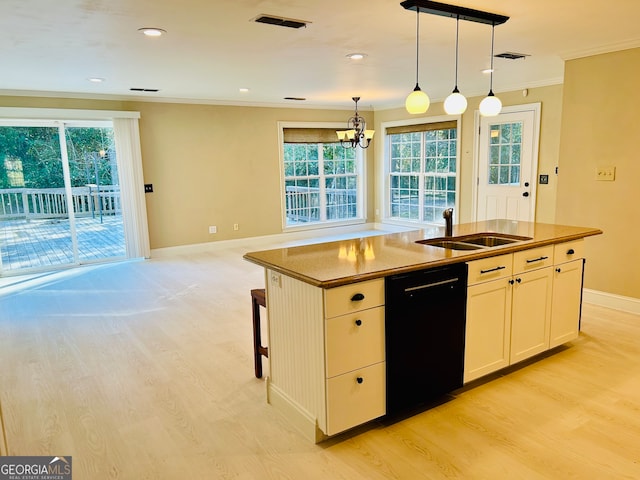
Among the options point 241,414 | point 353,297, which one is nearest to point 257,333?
point 241,414

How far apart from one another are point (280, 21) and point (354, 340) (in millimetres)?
2278

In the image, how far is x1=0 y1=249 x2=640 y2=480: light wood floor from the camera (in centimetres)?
217

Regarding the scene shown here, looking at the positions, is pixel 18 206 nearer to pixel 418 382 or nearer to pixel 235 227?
pixel 235 227

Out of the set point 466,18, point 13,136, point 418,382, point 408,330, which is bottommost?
point 418,382

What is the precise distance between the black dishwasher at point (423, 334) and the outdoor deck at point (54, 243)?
5.60m

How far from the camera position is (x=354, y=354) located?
2277mm

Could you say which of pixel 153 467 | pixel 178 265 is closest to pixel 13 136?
pixel 178 265

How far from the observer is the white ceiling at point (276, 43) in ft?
9.57

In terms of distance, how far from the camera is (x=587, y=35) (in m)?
3.73

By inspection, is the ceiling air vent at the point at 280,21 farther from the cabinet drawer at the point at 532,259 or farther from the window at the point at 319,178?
the window at the point at 319,178

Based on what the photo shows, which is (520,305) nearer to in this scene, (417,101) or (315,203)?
(417,101)

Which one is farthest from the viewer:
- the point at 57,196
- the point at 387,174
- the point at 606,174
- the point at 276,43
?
the point at 387,174

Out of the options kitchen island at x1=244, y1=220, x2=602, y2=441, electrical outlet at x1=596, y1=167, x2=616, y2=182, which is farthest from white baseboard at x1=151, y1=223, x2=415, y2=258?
kitchen island at x1=244, y1=220, x2=602, y2=441

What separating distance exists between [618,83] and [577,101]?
37cm
